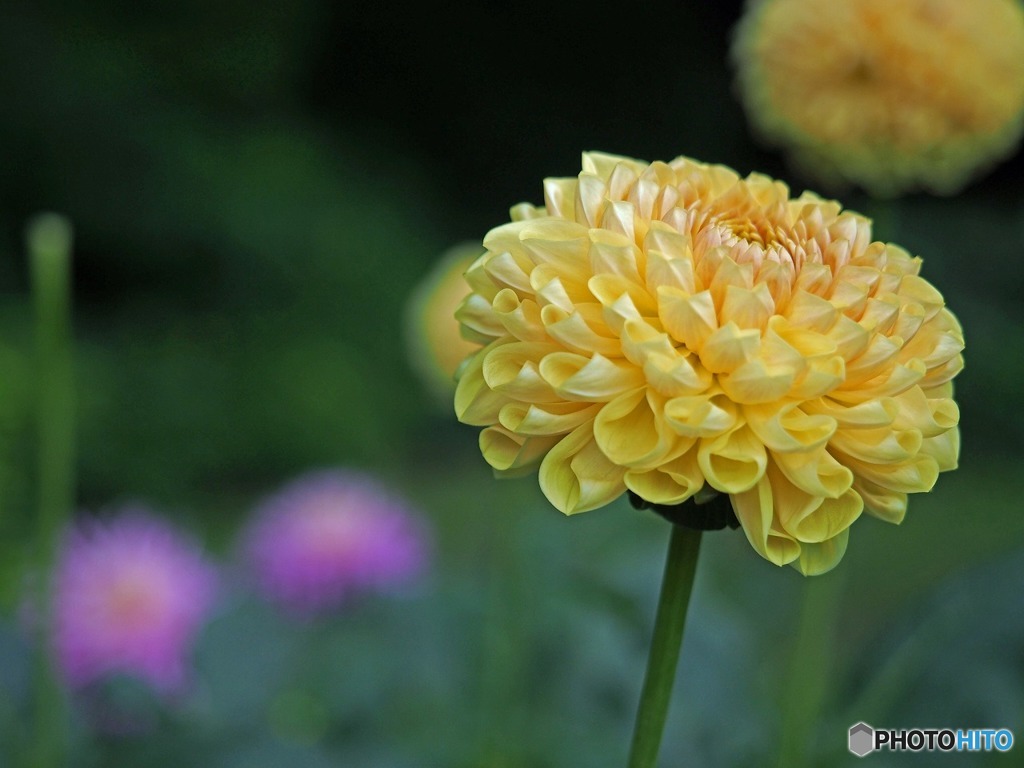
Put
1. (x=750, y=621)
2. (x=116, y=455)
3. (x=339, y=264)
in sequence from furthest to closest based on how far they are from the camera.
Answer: (x=339, y=264) → (x=116, y=455) → (x=750, y=621)

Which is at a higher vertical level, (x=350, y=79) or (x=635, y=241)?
(x=350, y=79)

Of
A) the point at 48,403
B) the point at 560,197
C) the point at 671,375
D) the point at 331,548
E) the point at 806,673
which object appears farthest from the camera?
the point at 331,548

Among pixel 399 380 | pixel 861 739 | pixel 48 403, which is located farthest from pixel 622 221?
pixel 399 380

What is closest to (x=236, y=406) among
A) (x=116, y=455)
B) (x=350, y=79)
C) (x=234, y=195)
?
(x=116, y=455)

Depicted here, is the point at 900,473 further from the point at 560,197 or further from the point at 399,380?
the point at 399,380

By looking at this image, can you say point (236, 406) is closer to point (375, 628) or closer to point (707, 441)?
point (375, 628)

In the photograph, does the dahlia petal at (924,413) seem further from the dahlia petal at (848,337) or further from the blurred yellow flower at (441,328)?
the blurred yellow flower at (441,328)

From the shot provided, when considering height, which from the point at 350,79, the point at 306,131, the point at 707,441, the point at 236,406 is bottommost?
the point at 707,441
